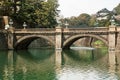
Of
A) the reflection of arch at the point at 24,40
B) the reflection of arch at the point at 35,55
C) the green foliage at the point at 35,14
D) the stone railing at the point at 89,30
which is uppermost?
the green foliage at the point at 35,14

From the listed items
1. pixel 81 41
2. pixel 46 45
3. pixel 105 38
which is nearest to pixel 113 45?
pixel 105 38

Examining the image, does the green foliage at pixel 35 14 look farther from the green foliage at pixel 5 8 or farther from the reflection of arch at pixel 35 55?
the reflection of arch at pixel 35 55

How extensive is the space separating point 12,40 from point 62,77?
41462 millimetres

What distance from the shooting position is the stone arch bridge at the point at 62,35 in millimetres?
68500

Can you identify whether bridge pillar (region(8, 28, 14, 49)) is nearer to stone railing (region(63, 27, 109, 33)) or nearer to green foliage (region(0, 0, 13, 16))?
green foliage (region(0, 0, 13, 16))

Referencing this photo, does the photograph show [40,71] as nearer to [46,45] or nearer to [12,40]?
[12,40]

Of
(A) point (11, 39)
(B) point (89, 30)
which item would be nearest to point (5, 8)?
(A) point (11, 39)

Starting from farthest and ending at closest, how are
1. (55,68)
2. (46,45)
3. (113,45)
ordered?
1. (46,45)
2. (113,45)
3. (55,68)

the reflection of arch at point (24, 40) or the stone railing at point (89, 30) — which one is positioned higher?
the stone railing at point (89, 30)

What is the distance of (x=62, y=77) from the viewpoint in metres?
35.4

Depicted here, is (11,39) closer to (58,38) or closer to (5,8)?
(58,38)

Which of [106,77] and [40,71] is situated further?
[40,71]

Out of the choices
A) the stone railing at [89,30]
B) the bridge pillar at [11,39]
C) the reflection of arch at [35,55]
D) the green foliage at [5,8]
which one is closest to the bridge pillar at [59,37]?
the stone railing at [89,30]

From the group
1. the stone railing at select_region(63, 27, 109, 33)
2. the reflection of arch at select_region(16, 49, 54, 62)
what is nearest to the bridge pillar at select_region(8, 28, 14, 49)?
the reflection of arch at select_region(16, 49, 54, 62)
